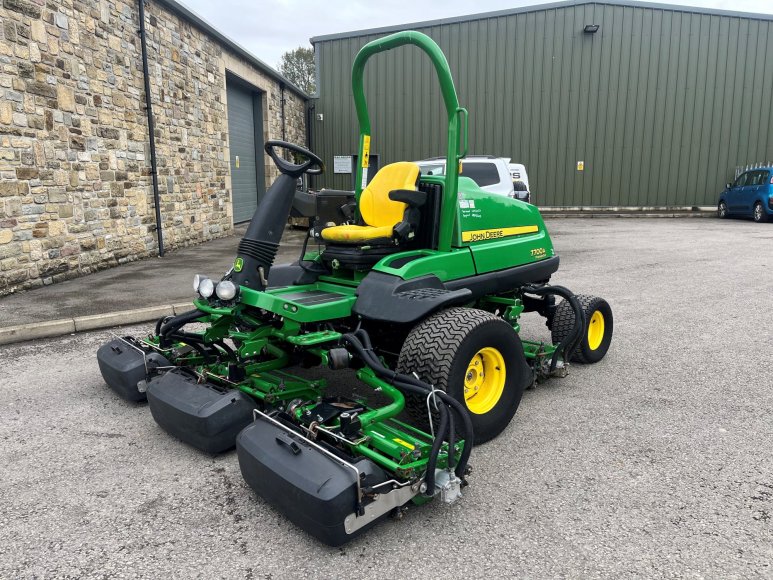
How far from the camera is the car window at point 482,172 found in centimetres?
1102

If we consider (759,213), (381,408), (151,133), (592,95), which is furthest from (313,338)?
(592,95)

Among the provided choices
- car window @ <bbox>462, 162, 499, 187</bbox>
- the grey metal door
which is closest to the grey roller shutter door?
the grey metal door

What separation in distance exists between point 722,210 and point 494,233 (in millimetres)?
18741

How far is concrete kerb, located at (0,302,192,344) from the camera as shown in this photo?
5.64 m

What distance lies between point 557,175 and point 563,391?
17.8 meters

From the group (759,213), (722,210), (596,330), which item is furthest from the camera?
(722,210)

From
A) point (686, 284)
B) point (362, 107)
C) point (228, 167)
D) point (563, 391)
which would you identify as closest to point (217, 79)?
point (228, 167)

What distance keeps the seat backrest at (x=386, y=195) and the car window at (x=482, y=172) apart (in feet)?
22.9

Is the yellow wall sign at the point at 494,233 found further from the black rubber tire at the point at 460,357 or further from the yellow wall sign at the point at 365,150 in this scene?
the yellow wall sign at the point at 365,150

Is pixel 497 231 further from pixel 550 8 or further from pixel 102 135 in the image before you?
pixel 550 8

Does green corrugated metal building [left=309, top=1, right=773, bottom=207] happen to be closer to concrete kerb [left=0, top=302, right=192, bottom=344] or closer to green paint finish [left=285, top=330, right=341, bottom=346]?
concrete kerb [left=0, top=302, right=192, bottom=344]

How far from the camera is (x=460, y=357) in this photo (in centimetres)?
326

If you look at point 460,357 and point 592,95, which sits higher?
point 592,95

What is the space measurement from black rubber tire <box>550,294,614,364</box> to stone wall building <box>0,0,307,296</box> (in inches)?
258
